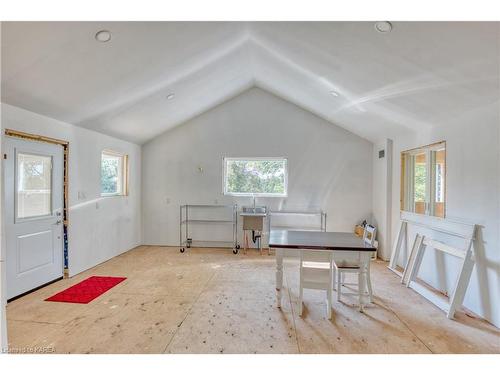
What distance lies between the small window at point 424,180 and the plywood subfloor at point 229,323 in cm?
120

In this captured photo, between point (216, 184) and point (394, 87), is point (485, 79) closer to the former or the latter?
point (394, 87)

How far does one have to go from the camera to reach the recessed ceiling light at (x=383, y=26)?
2.05 meters

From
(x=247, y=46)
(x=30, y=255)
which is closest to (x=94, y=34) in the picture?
(x=247, y=46)

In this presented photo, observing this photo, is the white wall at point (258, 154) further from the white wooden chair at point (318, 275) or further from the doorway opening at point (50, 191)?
the white wooden chair at point (318, 275)

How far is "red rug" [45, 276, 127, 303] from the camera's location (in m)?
2.98

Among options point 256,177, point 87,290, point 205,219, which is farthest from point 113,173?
point 256,177

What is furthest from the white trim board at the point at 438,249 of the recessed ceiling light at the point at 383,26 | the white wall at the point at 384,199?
the recessed ceiling light at the point at 383,26

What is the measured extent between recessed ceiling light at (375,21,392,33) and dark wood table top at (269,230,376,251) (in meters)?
1.96

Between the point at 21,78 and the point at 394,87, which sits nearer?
the point at 21,78

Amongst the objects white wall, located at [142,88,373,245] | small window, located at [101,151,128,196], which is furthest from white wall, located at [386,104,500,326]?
small window, located at [101,151,128,196]

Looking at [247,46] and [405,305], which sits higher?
[247,46]

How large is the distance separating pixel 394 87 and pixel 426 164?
58.0 inches

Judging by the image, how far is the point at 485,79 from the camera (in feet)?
7.40
